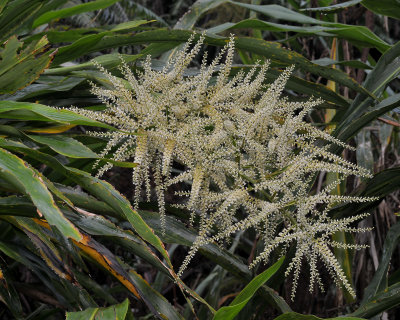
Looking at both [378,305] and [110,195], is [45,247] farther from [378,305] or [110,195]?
[378,305]

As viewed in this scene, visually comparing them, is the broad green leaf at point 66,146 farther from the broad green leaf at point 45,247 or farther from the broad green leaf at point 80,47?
the broad green leaf at point 80,47

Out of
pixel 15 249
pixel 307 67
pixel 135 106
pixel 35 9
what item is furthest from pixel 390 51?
pixel 15 249

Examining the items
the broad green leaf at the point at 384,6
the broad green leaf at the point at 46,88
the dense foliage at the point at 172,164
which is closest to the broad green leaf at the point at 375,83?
the dense foliage at the point at 172,164

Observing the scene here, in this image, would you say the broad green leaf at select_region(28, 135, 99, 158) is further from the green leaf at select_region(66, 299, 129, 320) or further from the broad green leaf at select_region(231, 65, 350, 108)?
the broad green leaf at select_region(231, 65, 350, 108)

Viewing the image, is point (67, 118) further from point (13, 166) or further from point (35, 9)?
point (35, 9)

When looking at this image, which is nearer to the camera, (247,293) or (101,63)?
(247,293)

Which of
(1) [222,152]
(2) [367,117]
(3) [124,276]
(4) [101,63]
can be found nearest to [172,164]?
(1) [222,152]
